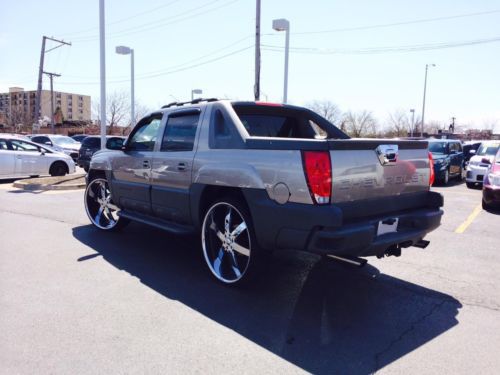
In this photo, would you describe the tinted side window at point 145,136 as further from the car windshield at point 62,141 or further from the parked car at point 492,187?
the car windshield at point 62,141

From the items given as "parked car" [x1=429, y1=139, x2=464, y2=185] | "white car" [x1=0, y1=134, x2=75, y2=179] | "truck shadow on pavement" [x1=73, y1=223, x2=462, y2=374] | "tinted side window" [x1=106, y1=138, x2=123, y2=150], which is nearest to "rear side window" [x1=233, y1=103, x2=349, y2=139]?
"truck shadow on pavement" [x1=73, y1=223, x2=462, y2=374]

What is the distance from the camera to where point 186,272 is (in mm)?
4715

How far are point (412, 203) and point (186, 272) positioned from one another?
8.39ft

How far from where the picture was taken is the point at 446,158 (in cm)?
1478

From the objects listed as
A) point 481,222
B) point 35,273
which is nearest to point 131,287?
point 35,273

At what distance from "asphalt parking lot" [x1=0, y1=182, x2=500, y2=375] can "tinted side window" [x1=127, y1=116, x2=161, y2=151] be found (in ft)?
4.51

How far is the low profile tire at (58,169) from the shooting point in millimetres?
14430

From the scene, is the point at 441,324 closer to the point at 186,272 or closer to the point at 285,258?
the point at 285,258

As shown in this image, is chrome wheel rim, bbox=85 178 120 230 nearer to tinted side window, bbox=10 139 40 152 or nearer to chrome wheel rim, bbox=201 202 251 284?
chrome wheel rim, bbox=201 202 251 284

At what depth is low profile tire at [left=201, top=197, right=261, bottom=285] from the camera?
396 cm

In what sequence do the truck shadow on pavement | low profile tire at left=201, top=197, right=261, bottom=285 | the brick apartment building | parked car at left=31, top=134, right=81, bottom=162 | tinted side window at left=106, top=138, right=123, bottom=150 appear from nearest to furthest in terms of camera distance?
the truck shadow on pavement, low profile tire at left=201, top=197, right=261, bottom=285, tinted side window at left=106, top=138, right=123, bottom=150, parked car at left=31, top=134, right=81, bottom=162, the brick apartment building

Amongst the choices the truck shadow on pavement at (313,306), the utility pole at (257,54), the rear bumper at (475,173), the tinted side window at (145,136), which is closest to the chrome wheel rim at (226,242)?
the truck shadow on pavement at (313,306)

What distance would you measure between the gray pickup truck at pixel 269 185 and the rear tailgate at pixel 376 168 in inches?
0.4

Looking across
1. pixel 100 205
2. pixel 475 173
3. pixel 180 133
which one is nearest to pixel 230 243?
pixel 180 133
